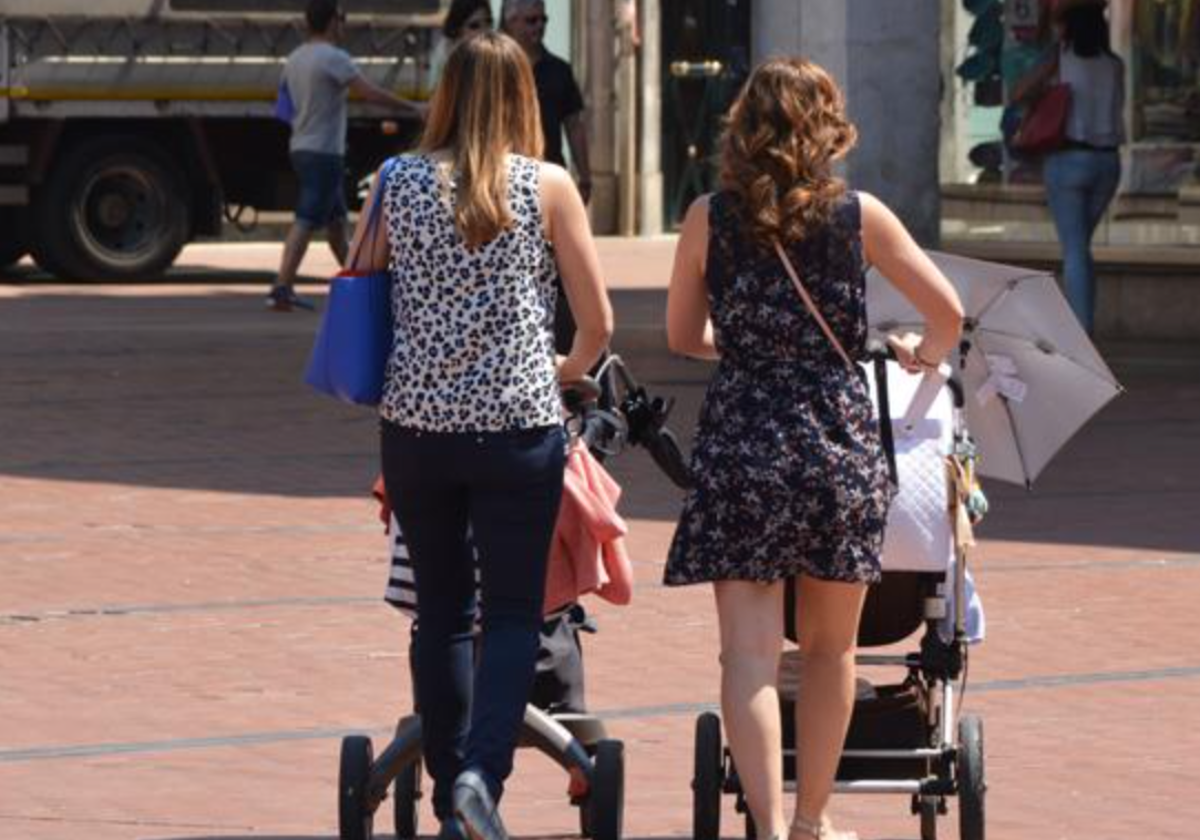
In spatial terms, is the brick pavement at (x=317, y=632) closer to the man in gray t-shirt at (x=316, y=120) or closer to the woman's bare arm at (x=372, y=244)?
the woman's bare arm at (x=372, y=244)

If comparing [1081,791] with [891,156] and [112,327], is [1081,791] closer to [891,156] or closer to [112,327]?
[891,156]

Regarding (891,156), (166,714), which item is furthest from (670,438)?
(891,156)

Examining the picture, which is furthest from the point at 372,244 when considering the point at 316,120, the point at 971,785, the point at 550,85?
the point at 316,120

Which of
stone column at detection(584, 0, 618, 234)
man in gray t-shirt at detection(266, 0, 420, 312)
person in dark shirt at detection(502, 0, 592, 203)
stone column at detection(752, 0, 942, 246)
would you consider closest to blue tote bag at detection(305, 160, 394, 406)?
person in dark shirt at detection(502, 0, 592, 203)

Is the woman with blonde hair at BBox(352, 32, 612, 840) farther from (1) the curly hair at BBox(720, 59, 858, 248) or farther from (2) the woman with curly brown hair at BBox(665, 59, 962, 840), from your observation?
(1) the curly hair at BBox(720, 59, 858, 248)

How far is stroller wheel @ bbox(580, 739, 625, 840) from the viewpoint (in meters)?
6.68

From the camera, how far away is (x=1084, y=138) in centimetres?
1745

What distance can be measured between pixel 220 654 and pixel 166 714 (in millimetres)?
849

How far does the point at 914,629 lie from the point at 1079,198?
11.0 m

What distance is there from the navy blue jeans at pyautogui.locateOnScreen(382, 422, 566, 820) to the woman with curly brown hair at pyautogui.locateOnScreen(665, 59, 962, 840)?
28cm

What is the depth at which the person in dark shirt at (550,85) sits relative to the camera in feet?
48.3

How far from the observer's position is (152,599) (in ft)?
33.4

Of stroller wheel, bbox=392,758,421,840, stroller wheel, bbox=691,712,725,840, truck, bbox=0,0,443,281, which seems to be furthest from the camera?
truck, bbox=0,0,443,281

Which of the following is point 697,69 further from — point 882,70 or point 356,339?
point 356,339
